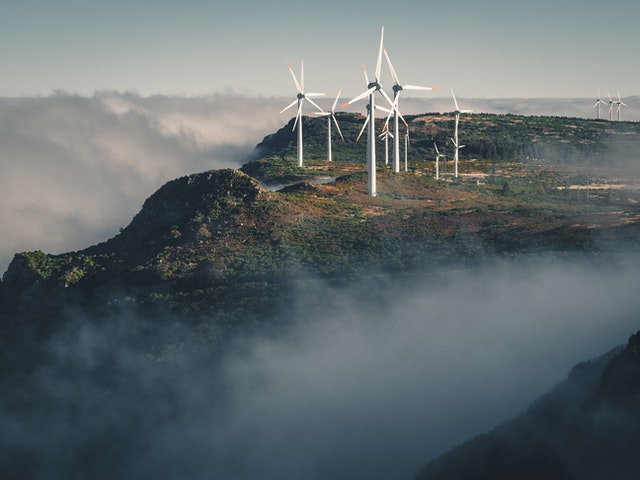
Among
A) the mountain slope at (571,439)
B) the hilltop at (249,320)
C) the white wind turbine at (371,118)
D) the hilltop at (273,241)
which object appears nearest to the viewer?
the mountain slope at (571,439)

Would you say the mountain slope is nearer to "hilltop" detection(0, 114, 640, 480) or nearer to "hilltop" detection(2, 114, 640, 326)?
"hilltop" detection(0, 114, 640, 480)

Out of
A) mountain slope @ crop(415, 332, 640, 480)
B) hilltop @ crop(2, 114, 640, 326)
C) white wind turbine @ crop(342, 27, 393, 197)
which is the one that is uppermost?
A: white wind turbine @ crop(342, 27, 393, 197)

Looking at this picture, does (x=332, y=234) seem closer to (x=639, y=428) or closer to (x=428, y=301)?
(x=428, y=301)

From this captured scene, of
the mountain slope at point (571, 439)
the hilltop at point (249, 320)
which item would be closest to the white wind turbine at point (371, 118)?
the hilltop at point (249, 320)

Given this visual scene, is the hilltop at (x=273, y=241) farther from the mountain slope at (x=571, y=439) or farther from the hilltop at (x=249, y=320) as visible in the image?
the mountain slope at (x=571, y=439)

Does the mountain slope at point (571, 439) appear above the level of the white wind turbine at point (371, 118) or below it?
below

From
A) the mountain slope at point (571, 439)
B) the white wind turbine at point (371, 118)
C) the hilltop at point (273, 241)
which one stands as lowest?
the mountain slope at point (571, 439)

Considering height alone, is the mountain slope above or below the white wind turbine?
below

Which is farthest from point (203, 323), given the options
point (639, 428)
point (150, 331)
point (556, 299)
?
point (639, 428)

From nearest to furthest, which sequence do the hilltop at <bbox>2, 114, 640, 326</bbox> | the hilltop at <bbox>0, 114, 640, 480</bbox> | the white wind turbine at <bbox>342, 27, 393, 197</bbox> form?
the hilltop at <bbox>0, 114, 640, 480</bbox> < the hilltop at <bbox>2, 114, 640, 326</bbox> < the white wind turbine at <bbox>342, 27, 393, 197</bbox>

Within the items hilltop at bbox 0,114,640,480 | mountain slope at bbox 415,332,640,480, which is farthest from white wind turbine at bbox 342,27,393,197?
mountain slope at bbox 415,332,640,480

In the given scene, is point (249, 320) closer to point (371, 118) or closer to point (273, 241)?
point (273, 241)
